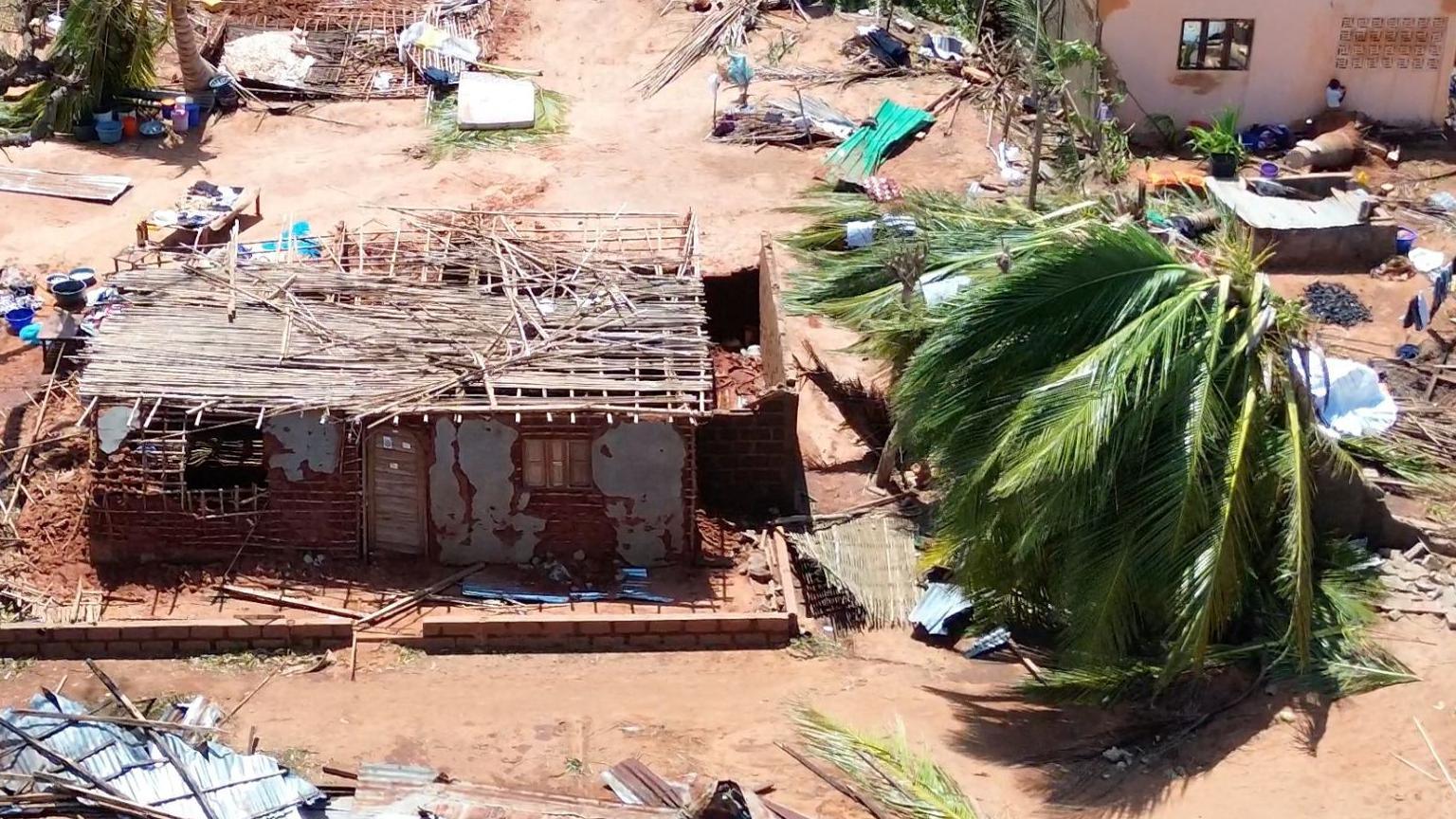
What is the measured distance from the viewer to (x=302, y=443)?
12961mm

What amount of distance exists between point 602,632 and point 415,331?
294 centimetres

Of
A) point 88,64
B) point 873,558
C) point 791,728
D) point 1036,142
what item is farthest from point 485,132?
point 791,728

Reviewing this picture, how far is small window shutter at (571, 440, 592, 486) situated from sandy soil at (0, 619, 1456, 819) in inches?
55.0

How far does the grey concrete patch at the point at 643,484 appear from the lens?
13.1m

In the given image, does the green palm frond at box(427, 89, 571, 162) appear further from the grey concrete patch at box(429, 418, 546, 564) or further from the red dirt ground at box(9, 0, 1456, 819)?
the grey concrete patch at box(429, 418, 546, 564)

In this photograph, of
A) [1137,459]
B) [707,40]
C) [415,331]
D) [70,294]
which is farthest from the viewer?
[707,40]

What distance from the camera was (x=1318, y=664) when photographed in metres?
11.3

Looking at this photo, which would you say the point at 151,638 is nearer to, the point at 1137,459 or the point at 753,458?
the point at 753,458

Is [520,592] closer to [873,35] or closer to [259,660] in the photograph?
[259,660]

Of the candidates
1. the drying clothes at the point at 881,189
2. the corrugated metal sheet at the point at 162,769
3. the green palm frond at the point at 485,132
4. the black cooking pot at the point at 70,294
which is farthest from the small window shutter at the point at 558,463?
the green palm frond at the point at 485,132

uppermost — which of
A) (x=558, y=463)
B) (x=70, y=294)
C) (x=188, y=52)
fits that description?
(x=188, y=52)

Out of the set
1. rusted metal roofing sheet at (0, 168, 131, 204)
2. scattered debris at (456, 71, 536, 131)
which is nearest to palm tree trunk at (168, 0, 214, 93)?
rusted metal roofing sheet at (0, 168, 131, 204)

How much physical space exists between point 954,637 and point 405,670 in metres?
4.10

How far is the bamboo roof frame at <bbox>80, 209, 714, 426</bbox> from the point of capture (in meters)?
12.9
